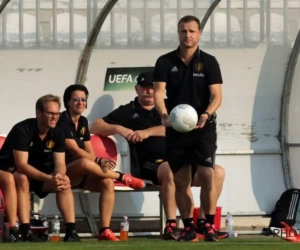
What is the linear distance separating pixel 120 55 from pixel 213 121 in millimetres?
2956

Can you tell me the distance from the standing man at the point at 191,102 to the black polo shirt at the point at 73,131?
162 centimetres

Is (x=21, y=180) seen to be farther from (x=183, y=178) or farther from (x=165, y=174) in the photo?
(x=183, y=178)

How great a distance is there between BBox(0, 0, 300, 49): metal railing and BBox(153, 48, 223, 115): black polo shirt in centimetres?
267

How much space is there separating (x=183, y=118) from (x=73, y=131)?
7.26ft

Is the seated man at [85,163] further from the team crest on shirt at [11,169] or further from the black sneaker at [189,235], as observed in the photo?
the black sneaker at [189,235]

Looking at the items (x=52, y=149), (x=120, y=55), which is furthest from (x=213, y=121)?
(x=120, y=55)

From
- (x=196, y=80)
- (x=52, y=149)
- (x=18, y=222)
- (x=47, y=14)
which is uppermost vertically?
(x=47, y=14)

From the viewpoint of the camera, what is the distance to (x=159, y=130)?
1091cm

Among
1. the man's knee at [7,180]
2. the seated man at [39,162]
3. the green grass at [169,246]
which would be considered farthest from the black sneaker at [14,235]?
the green grass at [169,246]

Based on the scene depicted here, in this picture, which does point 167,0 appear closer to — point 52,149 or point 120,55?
point 120,55

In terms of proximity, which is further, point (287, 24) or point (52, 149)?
point (287, 24)

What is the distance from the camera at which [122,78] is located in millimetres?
11555

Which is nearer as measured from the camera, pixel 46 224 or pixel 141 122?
pixel 46 224

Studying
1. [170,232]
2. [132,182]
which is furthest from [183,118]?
[132,182]
